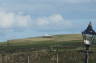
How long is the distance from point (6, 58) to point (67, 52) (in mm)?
6913

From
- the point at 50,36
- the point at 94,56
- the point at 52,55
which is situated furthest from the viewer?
the point at 50,36

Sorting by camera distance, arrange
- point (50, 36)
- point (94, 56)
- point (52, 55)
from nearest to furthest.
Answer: point (94, 56), point (52, 55), point (50, 36)

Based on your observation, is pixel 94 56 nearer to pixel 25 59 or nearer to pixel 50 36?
pixel 25 59

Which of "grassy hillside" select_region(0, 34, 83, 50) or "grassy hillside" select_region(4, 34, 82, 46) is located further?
"grassy hillside" select_region(4, 34, 82, 46)

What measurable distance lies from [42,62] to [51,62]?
1.17 meters

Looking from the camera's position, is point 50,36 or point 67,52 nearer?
point 67,52

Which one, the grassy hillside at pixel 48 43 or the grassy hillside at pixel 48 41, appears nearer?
the grassy hillside at pixel 48 43

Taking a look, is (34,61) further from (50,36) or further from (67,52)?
(50,36)

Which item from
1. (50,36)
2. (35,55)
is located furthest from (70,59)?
(50,36)

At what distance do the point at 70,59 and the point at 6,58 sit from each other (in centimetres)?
793

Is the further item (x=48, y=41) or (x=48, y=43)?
(x=48, y=41)

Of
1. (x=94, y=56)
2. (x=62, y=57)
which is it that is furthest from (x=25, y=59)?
(x=94, y=56)

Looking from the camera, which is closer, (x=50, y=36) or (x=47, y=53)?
(x=47, y=53)

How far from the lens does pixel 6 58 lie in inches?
2169
